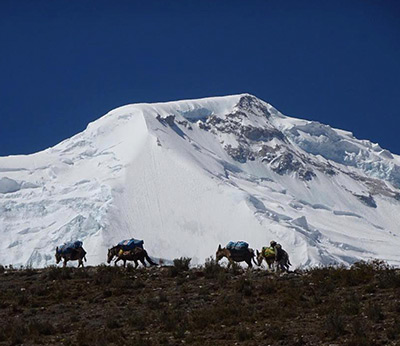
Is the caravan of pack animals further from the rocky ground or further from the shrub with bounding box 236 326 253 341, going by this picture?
the shrub with bounding box 236 326 253 341

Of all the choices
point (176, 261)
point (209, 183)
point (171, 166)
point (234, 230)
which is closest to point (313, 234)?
point (234, 230)

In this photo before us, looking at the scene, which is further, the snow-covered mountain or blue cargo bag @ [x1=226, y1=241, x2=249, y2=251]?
the snow-covered mountain

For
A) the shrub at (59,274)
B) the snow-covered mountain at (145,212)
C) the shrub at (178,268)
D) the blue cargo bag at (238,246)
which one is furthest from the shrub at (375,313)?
the snow-covered mountain at (145,212)

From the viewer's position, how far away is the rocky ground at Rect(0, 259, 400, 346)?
15258 millimetres

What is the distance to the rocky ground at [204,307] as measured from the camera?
15258 mm

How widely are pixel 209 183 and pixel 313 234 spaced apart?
31.2 meters

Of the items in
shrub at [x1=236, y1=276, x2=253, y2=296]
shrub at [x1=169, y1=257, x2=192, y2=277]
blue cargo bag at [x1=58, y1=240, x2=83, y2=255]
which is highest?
blue cargo bag at [x1=58, y1=240, x2=83, y2=255]

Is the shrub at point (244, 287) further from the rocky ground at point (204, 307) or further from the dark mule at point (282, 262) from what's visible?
the dark mule at point (282, 262)

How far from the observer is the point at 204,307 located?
18.0 metres

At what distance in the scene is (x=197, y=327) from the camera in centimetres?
1627

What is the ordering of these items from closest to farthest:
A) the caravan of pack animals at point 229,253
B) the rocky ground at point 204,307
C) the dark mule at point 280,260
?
1. the rocky ground at point 204,307
2. the dark mule at point 280,260
3. the caravan of pack animals at point 229,253

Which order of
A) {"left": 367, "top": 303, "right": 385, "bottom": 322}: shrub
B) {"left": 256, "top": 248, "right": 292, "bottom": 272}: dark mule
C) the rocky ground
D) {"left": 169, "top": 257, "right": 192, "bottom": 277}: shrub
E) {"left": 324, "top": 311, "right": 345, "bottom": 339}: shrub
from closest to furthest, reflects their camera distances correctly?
{"left": 324, "top": 311, "right": 345, "bottom": 339}: shrub
the rocky ground
{"left": 367, "top": 303, "right": 385, "bottom": 322}: shrub
{"left": 169, "top": 257, "right": 192, "bottom": 277}: shrub
{"left": 256, "top": 248, "right": 292, "bottom": 272}: dark mule

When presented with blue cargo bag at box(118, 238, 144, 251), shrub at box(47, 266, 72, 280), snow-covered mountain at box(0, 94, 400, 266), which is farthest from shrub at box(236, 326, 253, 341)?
snow-covered mountain at box(0, 94, 400, 266)

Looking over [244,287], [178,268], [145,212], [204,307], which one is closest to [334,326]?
[204,307]
